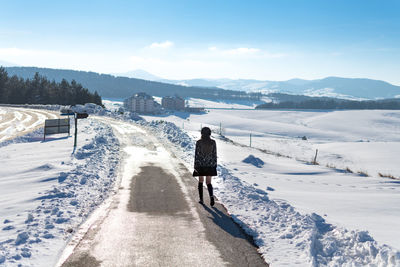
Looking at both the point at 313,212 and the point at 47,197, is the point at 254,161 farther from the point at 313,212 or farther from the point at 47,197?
the point at 47,197

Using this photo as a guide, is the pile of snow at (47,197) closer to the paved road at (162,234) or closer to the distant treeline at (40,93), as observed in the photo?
the paved road at (162,234)

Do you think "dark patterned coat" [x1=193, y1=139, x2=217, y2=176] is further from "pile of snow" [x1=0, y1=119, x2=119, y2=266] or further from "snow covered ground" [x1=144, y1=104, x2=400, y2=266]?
"pile of snow" [x1=0, y1=119, x2=119, y2=266]

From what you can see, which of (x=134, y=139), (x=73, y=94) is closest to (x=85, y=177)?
(x=134, y=139)

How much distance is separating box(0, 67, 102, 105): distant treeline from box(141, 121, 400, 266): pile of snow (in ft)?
230

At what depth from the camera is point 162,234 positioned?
637 centimetres

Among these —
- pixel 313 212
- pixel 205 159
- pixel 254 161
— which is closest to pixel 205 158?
pixel 205 159

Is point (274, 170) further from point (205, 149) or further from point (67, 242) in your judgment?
point (67, 242)

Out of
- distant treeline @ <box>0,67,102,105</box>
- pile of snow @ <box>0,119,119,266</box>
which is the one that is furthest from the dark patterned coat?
distant treeline @ <box>0,67,102,105</box>

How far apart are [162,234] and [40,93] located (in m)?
80.0

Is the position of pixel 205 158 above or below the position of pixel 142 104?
below

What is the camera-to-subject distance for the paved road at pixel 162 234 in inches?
211

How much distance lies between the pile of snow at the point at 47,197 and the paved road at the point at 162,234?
1.89 ft

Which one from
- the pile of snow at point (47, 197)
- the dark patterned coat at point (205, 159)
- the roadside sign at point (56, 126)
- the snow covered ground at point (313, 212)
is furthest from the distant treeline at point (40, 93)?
the dark patterned coat at point (205, 159)

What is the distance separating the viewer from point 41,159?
14445 mm
